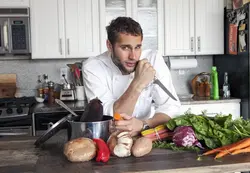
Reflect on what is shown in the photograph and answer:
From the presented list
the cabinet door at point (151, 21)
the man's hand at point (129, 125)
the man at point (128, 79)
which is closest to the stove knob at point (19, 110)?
the man at point (128, 79)

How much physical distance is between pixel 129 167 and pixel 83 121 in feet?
1.03

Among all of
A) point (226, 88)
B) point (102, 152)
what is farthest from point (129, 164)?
point (226, 88)

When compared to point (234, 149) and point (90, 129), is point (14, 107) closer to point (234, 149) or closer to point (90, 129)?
point (90, 129)

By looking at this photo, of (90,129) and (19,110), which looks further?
(19,110)

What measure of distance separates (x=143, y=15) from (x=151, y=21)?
114 millimetres

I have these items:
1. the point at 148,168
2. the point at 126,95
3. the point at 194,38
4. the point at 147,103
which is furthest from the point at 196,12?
the point at 148,168

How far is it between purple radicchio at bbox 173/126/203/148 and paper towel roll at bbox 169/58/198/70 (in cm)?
260

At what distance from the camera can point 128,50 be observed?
74.5 inches

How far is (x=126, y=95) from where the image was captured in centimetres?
191

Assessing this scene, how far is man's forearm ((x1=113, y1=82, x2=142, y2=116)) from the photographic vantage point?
1.89 m

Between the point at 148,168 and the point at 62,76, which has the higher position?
the point at 62,76

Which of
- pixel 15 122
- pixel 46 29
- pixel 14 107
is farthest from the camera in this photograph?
pixel 46 29

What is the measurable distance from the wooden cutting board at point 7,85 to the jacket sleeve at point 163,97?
2183 mm

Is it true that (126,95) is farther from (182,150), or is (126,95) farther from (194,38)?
(194,38)
